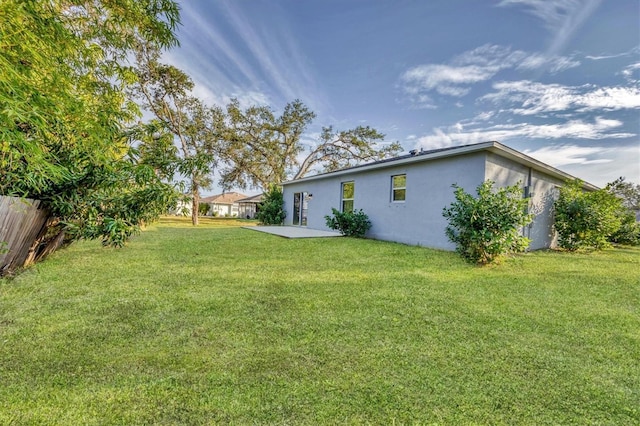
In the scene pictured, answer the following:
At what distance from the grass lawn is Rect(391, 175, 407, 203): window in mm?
4595

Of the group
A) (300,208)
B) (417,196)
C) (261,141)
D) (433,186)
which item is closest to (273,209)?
(300,208)

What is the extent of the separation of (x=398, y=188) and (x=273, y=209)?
9.60 meters

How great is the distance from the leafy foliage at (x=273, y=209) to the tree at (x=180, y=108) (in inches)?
150

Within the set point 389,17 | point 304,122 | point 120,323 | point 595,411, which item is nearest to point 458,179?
point 389,17

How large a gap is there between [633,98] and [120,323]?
1502 cm

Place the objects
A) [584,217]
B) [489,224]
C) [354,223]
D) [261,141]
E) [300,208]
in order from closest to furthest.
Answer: [489,224], [584,217], [354,223], [300,208], [261,141]

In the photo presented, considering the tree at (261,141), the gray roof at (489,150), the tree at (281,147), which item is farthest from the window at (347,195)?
the tree at (261,141)

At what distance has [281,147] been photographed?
2641cm

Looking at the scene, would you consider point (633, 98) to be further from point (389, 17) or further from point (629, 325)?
point (629, 325)

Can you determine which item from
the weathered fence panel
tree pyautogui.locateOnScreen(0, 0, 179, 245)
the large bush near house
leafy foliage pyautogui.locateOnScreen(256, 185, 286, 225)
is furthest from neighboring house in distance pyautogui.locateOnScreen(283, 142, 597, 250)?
the weathered fence panel

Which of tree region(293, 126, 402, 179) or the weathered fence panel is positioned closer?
the weathered fence panel

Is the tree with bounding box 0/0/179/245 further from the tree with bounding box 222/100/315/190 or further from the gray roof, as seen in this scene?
the tree with bounding box 222/100/315/190

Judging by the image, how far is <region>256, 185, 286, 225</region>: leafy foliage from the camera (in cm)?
1753

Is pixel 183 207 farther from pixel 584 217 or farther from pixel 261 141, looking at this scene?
pixel 261 141
